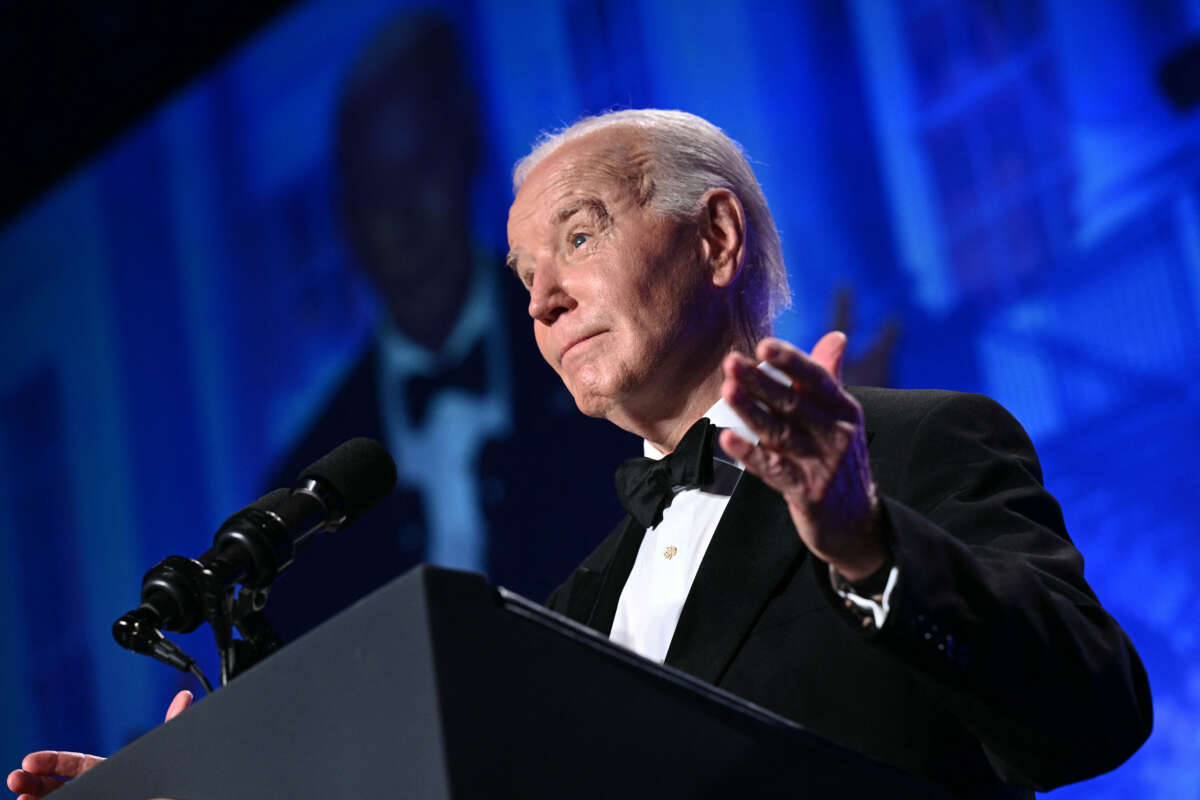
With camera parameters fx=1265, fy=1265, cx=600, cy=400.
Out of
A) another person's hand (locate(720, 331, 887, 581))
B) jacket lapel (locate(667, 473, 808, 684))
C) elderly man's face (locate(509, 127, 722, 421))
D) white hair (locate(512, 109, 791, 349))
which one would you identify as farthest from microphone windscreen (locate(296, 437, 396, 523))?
white hair (locate(512, 109, 791, 349))

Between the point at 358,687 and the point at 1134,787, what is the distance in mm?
1847

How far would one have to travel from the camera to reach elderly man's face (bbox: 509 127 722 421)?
1.89 metres

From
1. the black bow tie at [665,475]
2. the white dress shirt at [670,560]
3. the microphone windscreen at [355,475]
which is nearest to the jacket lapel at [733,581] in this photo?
the white dress shirt at [670,560]

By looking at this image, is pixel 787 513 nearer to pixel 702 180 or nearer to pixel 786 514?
pixel 786 514

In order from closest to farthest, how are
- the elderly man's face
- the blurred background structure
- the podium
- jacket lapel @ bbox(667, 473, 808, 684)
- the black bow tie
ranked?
1. the podium
2. jacket lapel @ bbox(667, 473, 808, 684)
3. the black bow tie
4. the elderly man's face
5. the blurred background structure

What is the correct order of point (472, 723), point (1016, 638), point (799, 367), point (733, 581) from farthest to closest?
1. point (733, 581)
2. point (1016, 638)
3. point (799, 367)
4. point (472, 723)

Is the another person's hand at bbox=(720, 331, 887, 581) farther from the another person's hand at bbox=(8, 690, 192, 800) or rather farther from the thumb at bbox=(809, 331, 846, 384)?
the another person's hand at bbox=(8, 690, 192, 800)

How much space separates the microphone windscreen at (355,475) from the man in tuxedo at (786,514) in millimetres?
383

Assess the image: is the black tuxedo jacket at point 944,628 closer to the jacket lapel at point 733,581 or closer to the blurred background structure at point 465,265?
the jacket lapel at point 733,581

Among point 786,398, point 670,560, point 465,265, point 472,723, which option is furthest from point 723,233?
point 465,265

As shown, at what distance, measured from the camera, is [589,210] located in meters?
1.98

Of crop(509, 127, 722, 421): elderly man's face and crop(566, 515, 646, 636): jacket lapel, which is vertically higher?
crop(509, 127, 722, 421): elderly man's face

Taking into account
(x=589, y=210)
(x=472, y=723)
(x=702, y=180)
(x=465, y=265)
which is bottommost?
(x=472, y=723)

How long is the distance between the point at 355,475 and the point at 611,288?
24.0 inches
